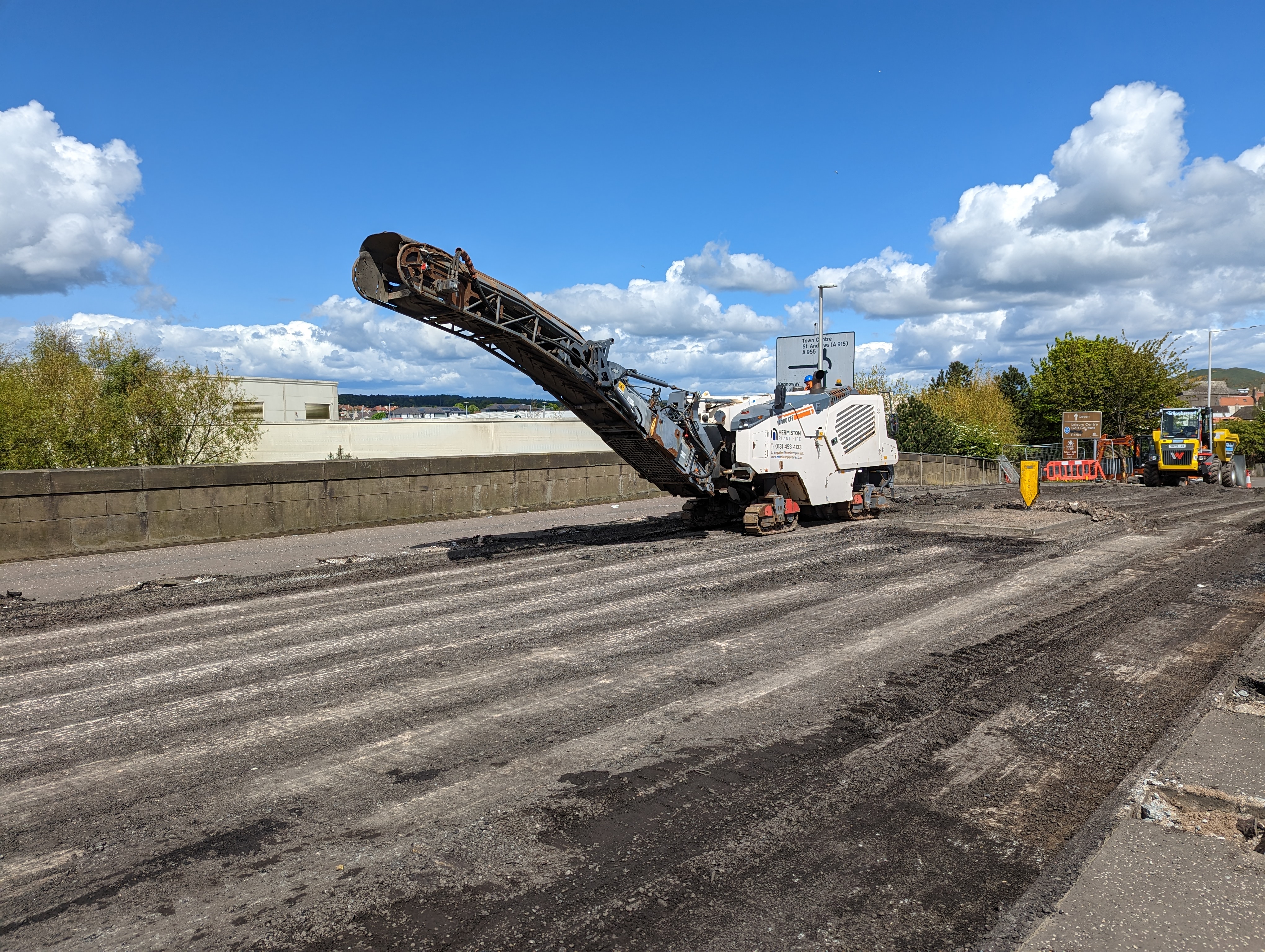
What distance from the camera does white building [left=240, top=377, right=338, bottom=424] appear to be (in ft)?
151

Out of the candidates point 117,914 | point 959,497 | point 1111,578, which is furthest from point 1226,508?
point 117,914

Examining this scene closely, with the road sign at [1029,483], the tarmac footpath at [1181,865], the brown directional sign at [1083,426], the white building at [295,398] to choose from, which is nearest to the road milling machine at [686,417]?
the road sign at [1029,483]

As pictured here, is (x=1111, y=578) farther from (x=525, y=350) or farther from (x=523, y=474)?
(x=523, y=474)

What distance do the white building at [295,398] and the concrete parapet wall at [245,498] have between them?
29.0 meters

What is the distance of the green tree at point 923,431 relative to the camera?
3747 cm

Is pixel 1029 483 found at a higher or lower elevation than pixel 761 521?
higher

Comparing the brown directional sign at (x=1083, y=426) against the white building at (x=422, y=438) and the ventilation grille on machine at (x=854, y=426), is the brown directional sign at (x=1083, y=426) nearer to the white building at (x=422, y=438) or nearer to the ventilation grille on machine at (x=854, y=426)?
the white building at (x=422, y=438)

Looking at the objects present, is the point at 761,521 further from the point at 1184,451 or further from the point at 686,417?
the point at 1184,451

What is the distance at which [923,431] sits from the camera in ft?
123

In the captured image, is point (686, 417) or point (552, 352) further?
point (686, 417)

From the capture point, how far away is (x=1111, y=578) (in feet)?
35.6

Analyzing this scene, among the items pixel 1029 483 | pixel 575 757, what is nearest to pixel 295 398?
pixel 1029 483

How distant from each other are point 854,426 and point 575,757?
516 inches

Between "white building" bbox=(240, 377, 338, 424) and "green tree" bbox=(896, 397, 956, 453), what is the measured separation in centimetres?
2951
